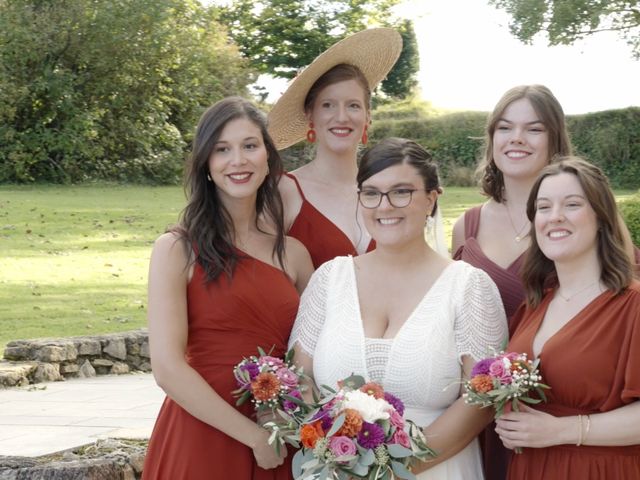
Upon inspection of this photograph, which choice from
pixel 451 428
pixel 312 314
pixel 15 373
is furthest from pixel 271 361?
pixel 15 373

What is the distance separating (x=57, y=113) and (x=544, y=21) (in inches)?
551

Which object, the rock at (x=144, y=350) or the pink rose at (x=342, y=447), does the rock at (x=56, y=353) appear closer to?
the rock at (x=144, y=350)

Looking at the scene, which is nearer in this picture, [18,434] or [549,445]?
[549,445]

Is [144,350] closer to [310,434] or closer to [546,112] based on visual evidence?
[546,112]

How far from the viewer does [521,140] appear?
453 cm

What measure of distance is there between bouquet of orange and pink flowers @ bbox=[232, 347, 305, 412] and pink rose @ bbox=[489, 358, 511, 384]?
0.71 meters

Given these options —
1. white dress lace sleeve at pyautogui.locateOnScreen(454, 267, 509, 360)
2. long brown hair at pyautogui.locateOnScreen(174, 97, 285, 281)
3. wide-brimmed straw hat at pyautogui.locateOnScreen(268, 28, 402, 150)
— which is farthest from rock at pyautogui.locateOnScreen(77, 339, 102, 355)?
white dress lace sleeve at pyautogui.locateOnScreen(454, 267, 509, 360)

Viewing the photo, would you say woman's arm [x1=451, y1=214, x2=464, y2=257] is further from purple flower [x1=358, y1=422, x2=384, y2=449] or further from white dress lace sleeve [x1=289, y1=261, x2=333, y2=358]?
purple flower [x1=358, y1=422, x2=384, y2=449]

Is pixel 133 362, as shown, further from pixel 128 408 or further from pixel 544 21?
pixel 544 21

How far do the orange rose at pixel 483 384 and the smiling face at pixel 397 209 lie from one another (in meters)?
0.63

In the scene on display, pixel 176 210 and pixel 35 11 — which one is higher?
pixel 35 11

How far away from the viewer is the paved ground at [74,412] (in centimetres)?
698

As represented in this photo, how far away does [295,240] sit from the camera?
14.5 ft

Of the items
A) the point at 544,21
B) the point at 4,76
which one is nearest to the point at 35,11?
the point at 4,76
